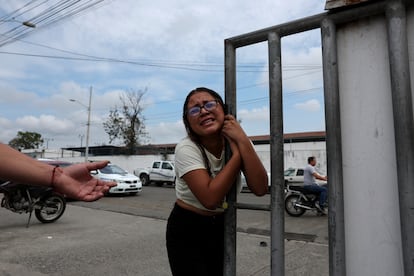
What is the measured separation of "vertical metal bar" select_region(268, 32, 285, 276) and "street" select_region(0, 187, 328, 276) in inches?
117

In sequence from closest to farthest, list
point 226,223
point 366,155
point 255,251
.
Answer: point 366,155
point 226,223
point 255,251

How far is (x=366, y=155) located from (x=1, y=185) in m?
7.37

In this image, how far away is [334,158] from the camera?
4.09 feet

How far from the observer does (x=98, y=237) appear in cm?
602

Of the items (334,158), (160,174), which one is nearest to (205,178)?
(334,158)

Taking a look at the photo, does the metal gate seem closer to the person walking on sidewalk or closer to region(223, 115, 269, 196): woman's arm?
region(223, 115, 269, 196): woman's arm

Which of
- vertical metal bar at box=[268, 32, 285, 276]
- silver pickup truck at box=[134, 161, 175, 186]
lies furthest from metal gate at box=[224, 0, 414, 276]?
silver pickup truck at box=[134, 161, 175, 186]

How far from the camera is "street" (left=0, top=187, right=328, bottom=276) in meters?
4.28

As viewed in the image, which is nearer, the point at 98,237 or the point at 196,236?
the point at 196,236

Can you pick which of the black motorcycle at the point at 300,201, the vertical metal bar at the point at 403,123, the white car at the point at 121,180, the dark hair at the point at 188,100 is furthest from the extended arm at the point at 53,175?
the white car at the point at 121,180

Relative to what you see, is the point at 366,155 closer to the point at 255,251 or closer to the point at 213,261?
the point at 213,261

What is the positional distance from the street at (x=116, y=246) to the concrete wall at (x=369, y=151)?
3.17 m

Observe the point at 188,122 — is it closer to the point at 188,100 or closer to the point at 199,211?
the point at 188,100

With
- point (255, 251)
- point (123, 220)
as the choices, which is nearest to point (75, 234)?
point (123, 220)
